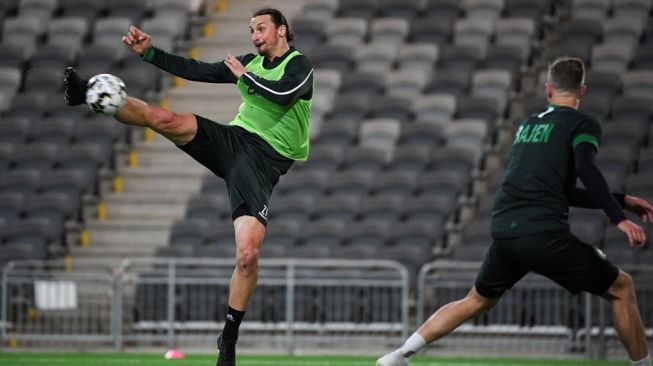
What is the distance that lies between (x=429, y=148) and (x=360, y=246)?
2.25 meters

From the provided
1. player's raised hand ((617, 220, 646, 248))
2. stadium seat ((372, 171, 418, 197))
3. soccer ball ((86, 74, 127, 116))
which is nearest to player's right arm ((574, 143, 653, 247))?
player's raised hand ((617, 220, 646, 248))

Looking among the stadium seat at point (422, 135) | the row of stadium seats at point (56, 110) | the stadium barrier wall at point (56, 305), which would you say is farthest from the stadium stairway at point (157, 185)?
the stadium seat at point (422, 135)

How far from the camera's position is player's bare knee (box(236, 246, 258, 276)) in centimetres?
816

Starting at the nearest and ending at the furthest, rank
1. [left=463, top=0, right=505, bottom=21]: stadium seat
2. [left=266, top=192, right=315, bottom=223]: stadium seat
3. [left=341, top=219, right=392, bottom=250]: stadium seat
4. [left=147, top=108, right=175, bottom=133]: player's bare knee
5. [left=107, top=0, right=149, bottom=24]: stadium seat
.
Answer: [left=147, top=108, right=175, bottom=133]: player's bare knee → [left=341, top=219, right=392, bottom=250]: stadium seat → [left=266, top=192, right=315, bottom=223]: stadium seat → [left=463, top=0, right=505, bottom=21]: stadium seat → [left=107, top=0, right=149, bottom=24]: stadium seat

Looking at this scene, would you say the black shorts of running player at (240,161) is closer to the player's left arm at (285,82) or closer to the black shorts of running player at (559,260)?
the player's left arm at (285,82)

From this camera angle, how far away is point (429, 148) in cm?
→ 1806

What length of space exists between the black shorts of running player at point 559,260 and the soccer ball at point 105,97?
2431mm

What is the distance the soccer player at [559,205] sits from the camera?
24.6 feet

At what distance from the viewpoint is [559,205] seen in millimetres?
7562

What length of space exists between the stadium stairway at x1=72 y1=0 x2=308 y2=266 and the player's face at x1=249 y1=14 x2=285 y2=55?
991cm

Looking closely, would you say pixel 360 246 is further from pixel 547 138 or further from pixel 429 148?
pixel 547 138

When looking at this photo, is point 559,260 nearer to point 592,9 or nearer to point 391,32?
point 391,32

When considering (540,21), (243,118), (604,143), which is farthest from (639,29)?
(243,118)

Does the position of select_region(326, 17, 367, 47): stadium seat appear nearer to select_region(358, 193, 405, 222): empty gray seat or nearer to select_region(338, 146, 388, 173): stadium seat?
select_region(338, 146, 388, 173): stadium seat
